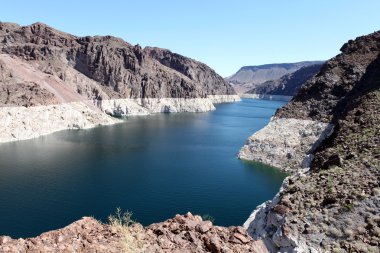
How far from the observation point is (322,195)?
25.9 meters

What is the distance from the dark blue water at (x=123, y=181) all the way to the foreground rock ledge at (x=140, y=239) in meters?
24.5

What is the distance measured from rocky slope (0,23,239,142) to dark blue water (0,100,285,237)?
14167 millimetres

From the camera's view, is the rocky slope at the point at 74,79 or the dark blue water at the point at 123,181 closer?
the dark blue water at the point at 123,181

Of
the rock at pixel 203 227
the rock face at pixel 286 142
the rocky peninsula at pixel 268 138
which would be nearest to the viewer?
the rocky peninsula at pixel 268 138

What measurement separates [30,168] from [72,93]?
71481mm

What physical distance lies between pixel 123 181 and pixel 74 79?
10204 cm

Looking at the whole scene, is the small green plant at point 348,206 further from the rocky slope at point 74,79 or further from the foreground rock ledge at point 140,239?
the rocky slope at point 74,79

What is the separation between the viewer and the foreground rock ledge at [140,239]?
11.6 m

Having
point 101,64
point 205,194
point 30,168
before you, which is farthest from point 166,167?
point 101,64

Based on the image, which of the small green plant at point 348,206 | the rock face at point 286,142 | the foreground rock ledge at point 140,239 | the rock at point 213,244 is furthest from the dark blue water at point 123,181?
the rock at point 213,244

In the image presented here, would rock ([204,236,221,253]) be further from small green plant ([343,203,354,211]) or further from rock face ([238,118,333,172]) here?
rock face ([238,118,333,172])

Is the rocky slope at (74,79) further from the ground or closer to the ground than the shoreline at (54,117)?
further from the ground

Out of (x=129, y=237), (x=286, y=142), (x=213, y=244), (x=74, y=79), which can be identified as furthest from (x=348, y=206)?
(x=74, y=79)

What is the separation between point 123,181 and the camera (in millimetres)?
53500
